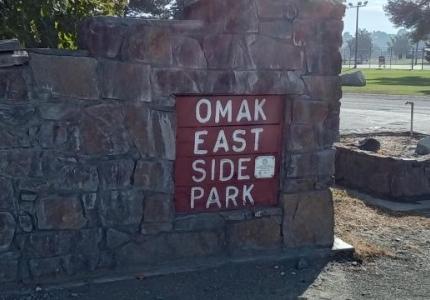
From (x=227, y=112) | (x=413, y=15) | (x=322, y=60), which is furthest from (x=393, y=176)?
(x=413, y=15)

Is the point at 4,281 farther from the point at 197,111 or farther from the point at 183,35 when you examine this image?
the point at 183,35

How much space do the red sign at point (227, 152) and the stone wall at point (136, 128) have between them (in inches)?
3.8

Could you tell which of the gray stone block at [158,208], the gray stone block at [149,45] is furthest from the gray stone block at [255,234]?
the gray stone block at [149,45]

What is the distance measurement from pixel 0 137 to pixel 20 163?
24 cm

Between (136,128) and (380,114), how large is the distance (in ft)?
52.5

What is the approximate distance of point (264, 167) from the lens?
5.93 m

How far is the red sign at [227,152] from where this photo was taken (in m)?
5.56

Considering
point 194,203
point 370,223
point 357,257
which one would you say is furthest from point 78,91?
point 370,223

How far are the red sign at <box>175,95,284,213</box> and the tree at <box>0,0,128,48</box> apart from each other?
1.78 metres

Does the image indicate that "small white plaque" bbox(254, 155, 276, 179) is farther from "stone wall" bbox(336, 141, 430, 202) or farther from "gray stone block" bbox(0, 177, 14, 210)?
"stone wall" bbox(336, 141, 430, 202)

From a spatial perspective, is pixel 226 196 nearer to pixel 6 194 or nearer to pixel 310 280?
pixel 310 280

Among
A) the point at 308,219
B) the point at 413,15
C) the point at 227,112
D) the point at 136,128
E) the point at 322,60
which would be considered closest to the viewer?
the point at 136,128

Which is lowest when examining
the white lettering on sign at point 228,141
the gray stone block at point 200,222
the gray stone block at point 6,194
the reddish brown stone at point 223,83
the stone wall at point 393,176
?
the stone wall at point 393,176

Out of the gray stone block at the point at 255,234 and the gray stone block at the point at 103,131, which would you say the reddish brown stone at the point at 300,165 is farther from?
the gray stone block at the point at 103,131
